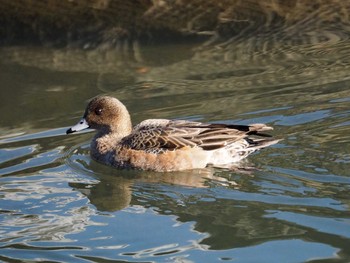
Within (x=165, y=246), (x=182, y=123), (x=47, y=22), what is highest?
(x=47, y=22)

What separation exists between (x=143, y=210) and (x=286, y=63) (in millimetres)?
4159

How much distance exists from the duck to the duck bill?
0.32 m

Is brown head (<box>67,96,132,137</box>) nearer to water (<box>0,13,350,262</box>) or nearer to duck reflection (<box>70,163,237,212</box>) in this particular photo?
water (<box>0,13,350,262</box>)

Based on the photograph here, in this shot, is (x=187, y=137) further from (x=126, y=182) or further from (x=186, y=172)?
(x=126, y=182)

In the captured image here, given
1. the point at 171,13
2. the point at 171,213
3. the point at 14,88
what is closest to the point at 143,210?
the point at 171,213

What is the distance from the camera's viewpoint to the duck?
8766mm

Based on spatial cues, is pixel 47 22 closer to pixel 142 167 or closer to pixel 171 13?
pixel 171 13

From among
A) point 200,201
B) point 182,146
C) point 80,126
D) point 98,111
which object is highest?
point 98,111

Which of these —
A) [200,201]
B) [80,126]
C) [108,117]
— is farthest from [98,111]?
[200,201]

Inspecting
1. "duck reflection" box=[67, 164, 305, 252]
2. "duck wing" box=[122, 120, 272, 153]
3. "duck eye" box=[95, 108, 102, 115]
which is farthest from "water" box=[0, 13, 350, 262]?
"duck eye" box=[95, 108, 102, 115]

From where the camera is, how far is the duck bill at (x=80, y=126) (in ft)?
30.3

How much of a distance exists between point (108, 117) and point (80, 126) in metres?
0.28

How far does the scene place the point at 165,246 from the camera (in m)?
6.91

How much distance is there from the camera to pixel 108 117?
9.38 m
